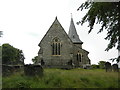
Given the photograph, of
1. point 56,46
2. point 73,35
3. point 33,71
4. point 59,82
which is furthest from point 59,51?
point 59,82

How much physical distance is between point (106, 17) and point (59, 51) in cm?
2056

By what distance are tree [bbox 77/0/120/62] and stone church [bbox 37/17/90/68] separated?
58.7 ft

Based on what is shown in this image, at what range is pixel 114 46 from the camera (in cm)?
1130

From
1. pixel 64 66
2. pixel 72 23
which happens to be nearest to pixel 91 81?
pixel 64 66

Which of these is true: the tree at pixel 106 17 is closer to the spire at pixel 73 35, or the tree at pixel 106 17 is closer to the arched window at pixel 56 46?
the arched window at pixel 56 46

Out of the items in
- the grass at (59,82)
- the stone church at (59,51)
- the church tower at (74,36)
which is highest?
the church tower at (74,36)

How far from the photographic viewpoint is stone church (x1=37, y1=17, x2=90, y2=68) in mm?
29859

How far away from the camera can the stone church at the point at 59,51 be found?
2986 cm

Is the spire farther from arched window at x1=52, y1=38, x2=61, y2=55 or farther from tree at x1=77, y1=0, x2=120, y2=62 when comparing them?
tree at x1=77, y1=0, x2=120, y2=62

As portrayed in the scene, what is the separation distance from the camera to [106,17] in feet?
35.2

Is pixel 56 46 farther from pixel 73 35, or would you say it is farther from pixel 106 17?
pixel 106 17

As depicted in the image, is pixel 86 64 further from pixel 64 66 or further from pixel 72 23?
pixel 72 23

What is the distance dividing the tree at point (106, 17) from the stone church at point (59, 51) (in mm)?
17888

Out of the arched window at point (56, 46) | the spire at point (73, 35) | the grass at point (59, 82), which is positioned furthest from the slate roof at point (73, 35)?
the grass at point (59, 82)
